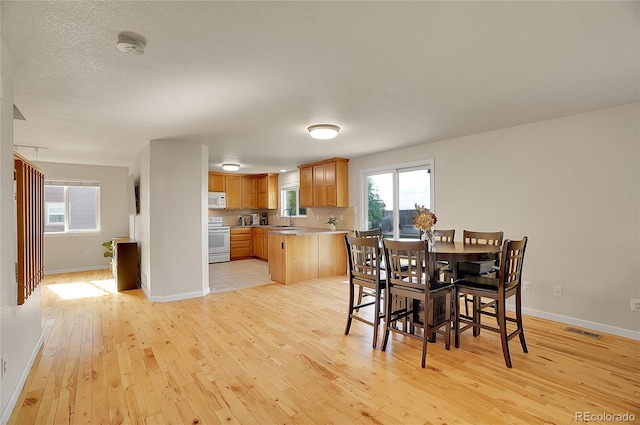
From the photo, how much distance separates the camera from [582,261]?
3471 millimetres

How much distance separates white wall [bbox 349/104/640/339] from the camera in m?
3.20

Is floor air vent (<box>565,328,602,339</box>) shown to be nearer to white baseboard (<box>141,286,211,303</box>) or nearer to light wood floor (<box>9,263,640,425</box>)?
light wood floor (<box>9,263,640,425</box>)

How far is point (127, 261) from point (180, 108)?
3.33m

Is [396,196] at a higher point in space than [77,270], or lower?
higher

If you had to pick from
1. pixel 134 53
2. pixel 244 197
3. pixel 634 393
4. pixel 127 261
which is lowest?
pixel 634 393

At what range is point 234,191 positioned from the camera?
884 centimetres

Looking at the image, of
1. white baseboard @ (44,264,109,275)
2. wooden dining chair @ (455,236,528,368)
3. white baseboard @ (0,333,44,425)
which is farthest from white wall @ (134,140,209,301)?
wooden dining chair @ (455,236,528,368)

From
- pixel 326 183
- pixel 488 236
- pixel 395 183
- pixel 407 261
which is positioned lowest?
pixel 407 261

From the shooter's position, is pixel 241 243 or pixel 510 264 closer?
pixel 510 264

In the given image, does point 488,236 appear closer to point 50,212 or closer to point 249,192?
point 249,192

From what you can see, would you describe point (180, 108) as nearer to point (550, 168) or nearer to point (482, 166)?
point (482, 166)

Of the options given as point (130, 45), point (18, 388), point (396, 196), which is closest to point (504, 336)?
point (396, 196)

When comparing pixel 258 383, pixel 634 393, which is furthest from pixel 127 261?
pixel 634 393

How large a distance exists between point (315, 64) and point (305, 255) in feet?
13.2
